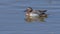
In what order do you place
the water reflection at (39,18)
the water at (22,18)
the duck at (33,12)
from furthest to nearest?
the duck at (33,12)
the water reflection at (39,18)
the water at (22,18)

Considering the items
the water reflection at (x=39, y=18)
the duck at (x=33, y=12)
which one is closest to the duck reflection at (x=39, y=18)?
the water reflection at (x=39, y=18)

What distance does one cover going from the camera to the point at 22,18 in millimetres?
12758

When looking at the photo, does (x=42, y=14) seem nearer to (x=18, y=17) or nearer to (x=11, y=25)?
(x=18, y=17)

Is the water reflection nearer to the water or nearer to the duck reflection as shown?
the duck reflection

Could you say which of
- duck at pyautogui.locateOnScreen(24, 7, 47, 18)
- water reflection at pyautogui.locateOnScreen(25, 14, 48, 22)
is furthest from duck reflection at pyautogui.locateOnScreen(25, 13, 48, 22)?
duck at pyautogui.locateOnScreen(24, 7, 47, 18)

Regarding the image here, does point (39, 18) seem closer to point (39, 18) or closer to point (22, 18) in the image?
point (39, 18)

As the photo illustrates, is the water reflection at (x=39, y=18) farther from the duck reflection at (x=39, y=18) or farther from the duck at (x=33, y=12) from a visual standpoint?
the duck at (x=33, y=12)

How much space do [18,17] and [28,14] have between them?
923 mm

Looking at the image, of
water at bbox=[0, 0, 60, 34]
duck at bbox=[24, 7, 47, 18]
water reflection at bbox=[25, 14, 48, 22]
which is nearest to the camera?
water at bbox=[0, 0, 60, 34]

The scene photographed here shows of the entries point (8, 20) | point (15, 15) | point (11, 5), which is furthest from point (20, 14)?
point (11, 5)

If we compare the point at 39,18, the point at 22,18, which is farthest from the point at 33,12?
the point at 22,18

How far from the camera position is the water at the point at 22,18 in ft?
35.6

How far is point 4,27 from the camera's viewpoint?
441 inches

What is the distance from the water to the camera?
10.8 metres
